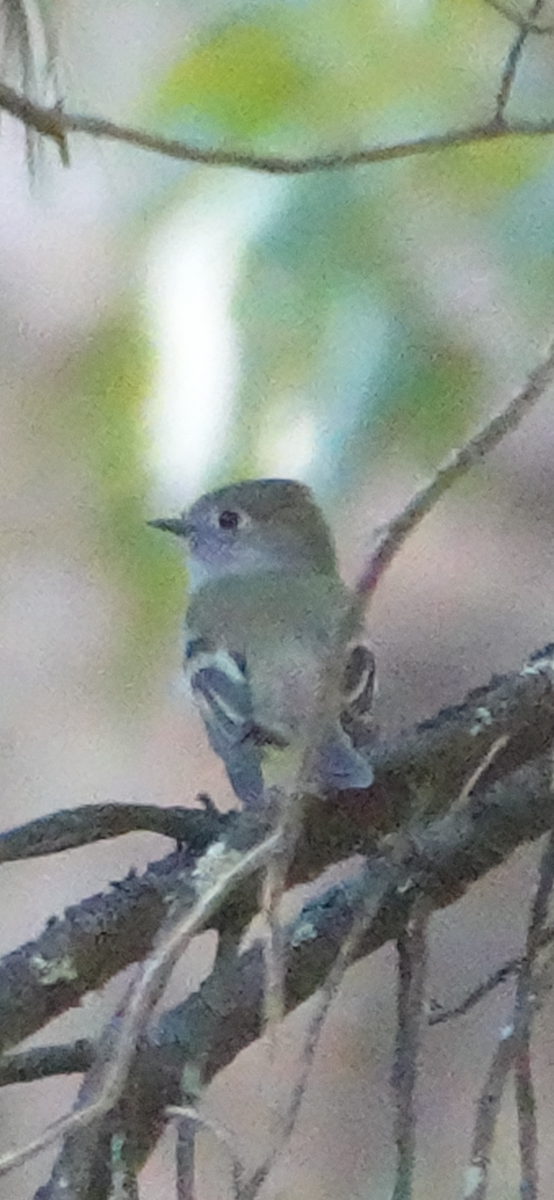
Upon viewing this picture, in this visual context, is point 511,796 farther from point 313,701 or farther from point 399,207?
point 399,207

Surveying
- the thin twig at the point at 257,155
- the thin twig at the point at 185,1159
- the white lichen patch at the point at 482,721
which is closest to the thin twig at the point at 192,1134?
the thin twig at the point at 185,1159

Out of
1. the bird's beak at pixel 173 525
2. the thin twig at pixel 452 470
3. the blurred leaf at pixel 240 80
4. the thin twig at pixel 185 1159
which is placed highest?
the blurred leaf at pixel 240 80

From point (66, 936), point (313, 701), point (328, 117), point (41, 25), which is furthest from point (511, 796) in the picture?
point (41, 25)

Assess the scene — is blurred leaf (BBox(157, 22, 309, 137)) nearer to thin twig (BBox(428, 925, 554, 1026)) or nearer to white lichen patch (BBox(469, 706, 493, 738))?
white lichen patch (BBox(469, 706, 493, 738))

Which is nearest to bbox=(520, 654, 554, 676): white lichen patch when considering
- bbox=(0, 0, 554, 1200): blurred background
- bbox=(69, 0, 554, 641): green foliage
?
bbox=(0, 0, 554, 1200): blurred background

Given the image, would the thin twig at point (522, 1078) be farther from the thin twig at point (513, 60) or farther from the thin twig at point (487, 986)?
the thin twig at point (513, 60)

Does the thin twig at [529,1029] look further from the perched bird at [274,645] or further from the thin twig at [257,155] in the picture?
the thin twig at [257,155]

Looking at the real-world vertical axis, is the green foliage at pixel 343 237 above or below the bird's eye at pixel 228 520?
above
